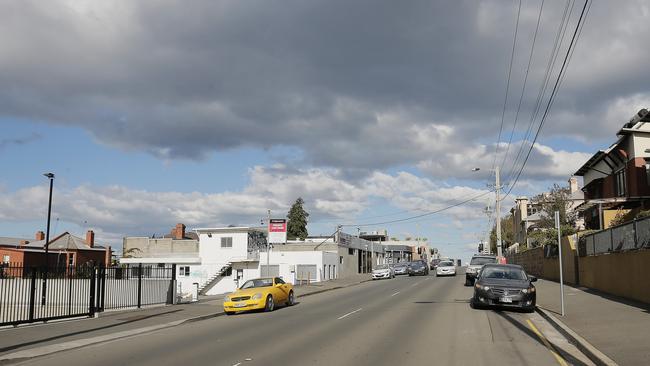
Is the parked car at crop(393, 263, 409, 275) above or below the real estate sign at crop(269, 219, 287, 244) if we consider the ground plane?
below

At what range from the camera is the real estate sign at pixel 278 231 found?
2031 inches

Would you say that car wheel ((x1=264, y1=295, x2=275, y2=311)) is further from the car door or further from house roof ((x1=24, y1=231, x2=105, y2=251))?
house roof ((x1=24, y1=231, x2=105, y2=251))

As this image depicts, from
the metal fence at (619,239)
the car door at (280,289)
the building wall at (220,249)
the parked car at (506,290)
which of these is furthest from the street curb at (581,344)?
the building wall at (220,249)

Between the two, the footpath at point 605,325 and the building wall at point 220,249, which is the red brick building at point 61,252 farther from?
the footpath at point 605,325

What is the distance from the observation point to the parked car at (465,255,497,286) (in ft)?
113

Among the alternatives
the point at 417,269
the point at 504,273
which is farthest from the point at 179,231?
the point at 504,273

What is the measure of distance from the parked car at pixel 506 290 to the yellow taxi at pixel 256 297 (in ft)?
25.1

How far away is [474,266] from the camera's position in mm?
35219

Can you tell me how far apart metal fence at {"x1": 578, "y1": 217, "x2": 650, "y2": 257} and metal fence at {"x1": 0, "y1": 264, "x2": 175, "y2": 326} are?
18143mm

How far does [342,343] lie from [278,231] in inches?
1570

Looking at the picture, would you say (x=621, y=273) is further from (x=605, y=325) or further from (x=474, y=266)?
(x=474, y=266)

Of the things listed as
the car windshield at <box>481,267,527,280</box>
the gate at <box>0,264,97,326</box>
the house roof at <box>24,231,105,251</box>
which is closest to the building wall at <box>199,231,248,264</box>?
the house roof at <box>24,231,105,251</box>

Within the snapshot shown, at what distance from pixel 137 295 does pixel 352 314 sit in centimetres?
993

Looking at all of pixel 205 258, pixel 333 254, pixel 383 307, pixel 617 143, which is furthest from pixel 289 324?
pixel 205 258
